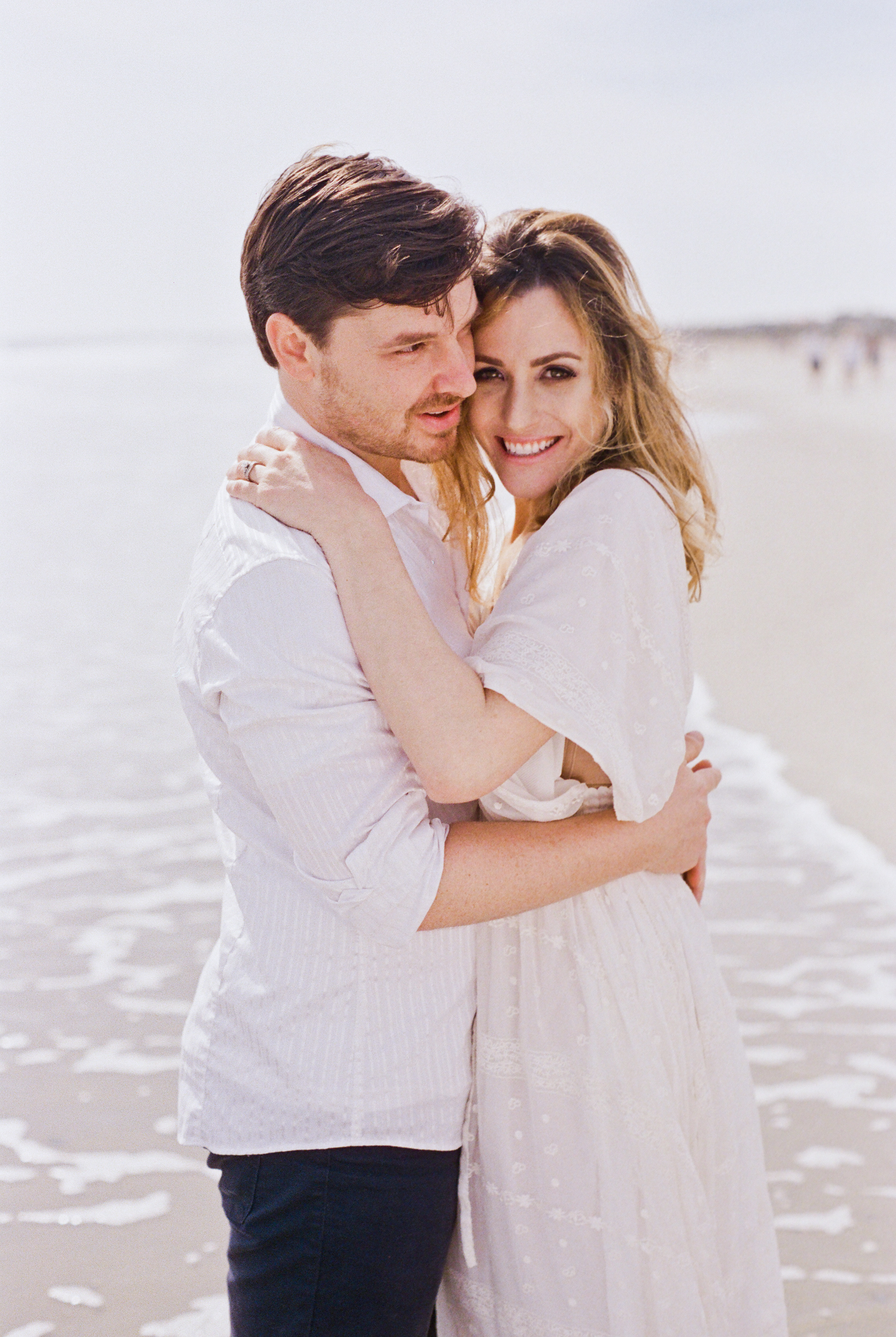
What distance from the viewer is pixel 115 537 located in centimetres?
1518

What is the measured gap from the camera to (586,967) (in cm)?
220

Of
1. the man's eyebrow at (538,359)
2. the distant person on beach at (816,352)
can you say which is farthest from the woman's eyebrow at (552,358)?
the distant person on beach at (816,352)

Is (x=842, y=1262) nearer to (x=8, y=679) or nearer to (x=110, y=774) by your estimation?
(x=110, y=774)

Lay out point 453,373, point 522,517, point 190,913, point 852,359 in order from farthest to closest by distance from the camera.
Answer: point 852,359 < point 190,913 < point 522,517 < point 453,373

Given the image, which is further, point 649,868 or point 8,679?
point 8,679

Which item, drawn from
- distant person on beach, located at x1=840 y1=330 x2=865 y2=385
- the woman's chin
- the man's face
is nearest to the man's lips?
the man's face

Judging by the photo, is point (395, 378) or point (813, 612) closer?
point (395, 378)

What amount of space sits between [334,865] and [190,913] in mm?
3925

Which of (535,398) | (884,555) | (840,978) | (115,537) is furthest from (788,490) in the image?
(535,398)

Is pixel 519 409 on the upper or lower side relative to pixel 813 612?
upper

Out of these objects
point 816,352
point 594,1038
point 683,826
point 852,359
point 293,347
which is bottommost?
point 816,352

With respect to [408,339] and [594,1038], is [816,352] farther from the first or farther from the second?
[594,1038]

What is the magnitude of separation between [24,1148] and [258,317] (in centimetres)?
304

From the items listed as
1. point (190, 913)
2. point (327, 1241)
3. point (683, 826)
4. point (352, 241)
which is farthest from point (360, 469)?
point (190, 913)
